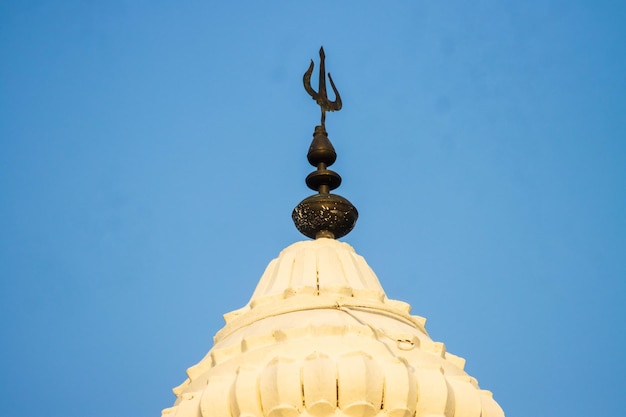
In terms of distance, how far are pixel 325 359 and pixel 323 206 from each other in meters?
3.36

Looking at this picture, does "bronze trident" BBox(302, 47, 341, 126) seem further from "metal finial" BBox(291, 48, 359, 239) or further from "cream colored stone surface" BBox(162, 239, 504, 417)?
"cream colored stone surface" BBox(162, 239, 504, 417)

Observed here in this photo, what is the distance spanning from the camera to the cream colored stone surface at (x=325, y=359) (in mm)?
7355

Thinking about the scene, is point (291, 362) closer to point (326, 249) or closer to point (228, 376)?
point (228, 376)

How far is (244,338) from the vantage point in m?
8.46

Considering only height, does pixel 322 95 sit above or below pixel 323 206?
above

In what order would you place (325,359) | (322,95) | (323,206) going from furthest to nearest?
1. (322,95)
2. (323,206)
3. (325,359)

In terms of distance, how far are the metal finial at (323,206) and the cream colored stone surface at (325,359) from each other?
0.57 m

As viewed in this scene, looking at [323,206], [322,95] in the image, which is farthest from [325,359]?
[322,95]

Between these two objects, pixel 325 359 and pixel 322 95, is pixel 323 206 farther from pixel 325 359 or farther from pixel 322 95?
pixel 325 359

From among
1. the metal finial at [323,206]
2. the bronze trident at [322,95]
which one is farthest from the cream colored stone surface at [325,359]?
the bronze trident at [322,95]

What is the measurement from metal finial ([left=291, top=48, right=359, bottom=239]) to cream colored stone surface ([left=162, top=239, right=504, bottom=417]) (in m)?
0.57

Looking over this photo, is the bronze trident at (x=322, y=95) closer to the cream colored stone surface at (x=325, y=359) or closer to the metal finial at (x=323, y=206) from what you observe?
the metal finial at (x=323, y=206)

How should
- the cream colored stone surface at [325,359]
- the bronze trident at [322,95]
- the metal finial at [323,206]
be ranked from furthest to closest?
1. the bronze trident at [322,95]
2. the metal finial at [323,206]
3. the cream colored stone surface at [325,359]

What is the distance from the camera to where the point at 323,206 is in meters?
10.6
